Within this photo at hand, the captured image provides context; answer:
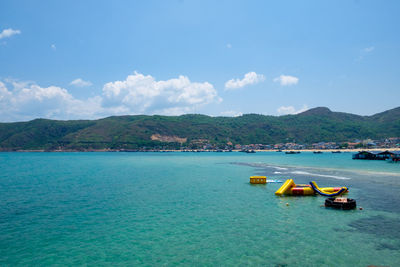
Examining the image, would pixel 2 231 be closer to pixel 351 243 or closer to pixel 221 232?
pixel 221 232

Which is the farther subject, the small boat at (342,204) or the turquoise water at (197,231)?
the small boat at (342,204)

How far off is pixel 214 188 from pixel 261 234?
842 inches

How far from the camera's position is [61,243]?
17.7 m

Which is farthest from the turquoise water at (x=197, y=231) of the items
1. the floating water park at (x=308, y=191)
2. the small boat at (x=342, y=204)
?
the floating water park at (x=308, y=191)

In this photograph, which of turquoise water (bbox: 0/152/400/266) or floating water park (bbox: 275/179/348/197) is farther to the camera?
floating water park (bbox: 275/179/348/197)

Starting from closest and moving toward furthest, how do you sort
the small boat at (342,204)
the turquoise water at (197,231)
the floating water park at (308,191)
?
the turquoise water at (197,231), the small boat at (342,204), the floating water park at (308,191)

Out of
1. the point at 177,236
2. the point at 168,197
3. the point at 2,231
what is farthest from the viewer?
the point at 168,197

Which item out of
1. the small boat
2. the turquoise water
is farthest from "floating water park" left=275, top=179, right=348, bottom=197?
the small boat

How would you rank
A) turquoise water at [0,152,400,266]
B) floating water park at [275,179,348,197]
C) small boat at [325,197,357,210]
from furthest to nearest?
1. floating water park at [275,179,348,197]
2. small boat at [325,197,357,210]
3. turquoise water at [0,152,400,266]

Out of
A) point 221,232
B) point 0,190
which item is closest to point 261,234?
point 221,232

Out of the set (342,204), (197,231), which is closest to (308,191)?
(342,204)

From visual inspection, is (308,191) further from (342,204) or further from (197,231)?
(197,231)

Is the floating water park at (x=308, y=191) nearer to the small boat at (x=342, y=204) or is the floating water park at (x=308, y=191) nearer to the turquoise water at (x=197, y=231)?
the turquoise water at (x=197, y=231)

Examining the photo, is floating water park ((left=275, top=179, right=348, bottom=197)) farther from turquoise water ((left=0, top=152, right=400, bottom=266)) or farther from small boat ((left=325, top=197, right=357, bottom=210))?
small boat ((left=325, top=197, right=357, bottom=210))
